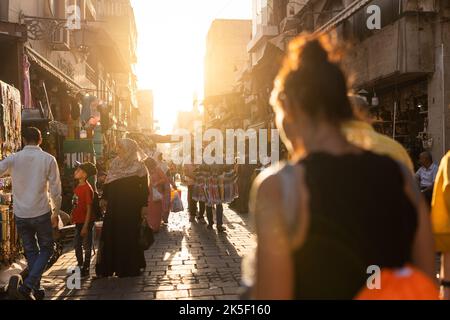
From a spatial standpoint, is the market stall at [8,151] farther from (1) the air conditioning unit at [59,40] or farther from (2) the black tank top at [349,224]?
(1) the air conditioning unit at [59,40]

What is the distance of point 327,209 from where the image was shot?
5.19ft

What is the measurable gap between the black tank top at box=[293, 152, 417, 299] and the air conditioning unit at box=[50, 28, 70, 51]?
13.2 meters

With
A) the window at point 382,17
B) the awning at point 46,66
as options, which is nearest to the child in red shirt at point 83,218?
the awning at point 46,66

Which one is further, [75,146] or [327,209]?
[75,146]

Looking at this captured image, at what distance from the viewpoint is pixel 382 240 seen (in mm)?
1635

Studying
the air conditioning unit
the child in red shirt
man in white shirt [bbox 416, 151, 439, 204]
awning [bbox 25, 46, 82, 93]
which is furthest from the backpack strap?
the air conditioning unit

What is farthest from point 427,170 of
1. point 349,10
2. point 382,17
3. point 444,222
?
point 444,222

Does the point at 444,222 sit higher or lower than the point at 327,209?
lower

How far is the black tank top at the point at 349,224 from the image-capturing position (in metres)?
1.58

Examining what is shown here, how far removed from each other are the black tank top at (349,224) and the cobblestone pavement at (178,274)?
406cm

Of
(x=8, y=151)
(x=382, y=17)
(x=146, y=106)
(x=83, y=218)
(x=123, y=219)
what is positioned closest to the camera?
(x=123, y=219)

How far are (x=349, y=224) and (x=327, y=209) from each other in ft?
0.29

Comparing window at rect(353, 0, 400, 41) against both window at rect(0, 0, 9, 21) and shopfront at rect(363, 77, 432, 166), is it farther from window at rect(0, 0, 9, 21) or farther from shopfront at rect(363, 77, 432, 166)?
window at rect(0, 0, 9, 21)

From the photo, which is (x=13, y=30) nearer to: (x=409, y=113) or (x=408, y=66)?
(x=408, y=66)
